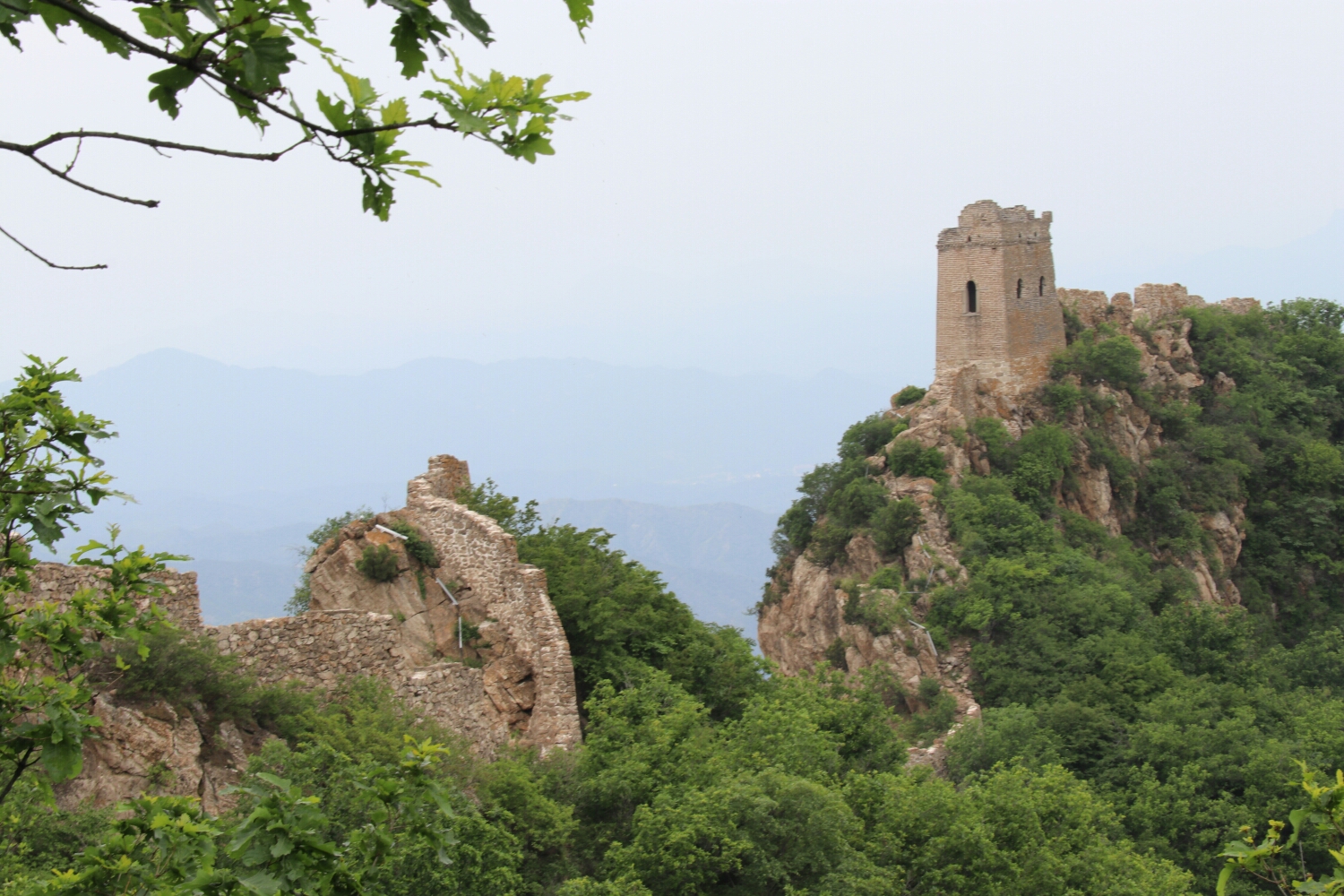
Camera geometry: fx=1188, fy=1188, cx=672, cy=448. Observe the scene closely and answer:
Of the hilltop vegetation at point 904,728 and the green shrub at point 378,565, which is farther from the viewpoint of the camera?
the green shrub at point 378,565

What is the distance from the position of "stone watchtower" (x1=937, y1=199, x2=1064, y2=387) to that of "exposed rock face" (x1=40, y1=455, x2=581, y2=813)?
2185cm

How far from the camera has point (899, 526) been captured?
30.9 m

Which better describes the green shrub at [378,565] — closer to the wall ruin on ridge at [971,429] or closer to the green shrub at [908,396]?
the wall ruin on ridge at [971,429]

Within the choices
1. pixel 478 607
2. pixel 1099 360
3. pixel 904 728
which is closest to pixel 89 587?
pixel 478 607

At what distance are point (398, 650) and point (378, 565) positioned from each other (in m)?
3.19

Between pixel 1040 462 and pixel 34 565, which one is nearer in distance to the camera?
pixel 34 565

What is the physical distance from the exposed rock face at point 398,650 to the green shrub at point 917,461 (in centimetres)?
1744

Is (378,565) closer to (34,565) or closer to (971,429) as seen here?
(34,565)

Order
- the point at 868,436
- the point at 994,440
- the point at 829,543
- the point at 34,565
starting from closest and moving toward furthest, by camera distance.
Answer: the point at 34,565 → the point at 829,543 → the point at 994,440 → the point at 868,436

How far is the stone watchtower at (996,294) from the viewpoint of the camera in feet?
116

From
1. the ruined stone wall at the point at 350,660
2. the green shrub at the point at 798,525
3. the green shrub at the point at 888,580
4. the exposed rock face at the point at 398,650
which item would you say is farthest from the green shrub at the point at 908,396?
the ruined stone wall at the point at 350,660

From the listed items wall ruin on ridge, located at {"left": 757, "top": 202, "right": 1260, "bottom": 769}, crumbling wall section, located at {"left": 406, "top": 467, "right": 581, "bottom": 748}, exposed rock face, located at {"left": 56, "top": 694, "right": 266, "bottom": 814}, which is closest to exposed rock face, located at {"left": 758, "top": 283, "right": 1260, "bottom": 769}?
wall ruin on ridge, located at {"left": 757, "top": 202, "right": 1260, "bottom": 769}

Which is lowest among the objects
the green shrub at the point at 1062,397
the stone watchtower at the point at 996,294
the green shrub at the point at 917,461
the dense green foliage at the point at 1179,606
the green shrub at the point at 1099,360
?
the dense green foliage at the point at 1179,606

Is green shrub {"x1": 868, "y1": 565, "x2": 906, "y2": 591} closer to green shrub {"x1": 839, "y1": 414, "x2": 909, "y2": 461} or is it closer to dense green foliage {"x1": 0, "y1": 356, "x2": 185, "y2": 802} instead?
green shrub {"x1": 839, "y1": 414, "x2": 909, "y2": 461}
